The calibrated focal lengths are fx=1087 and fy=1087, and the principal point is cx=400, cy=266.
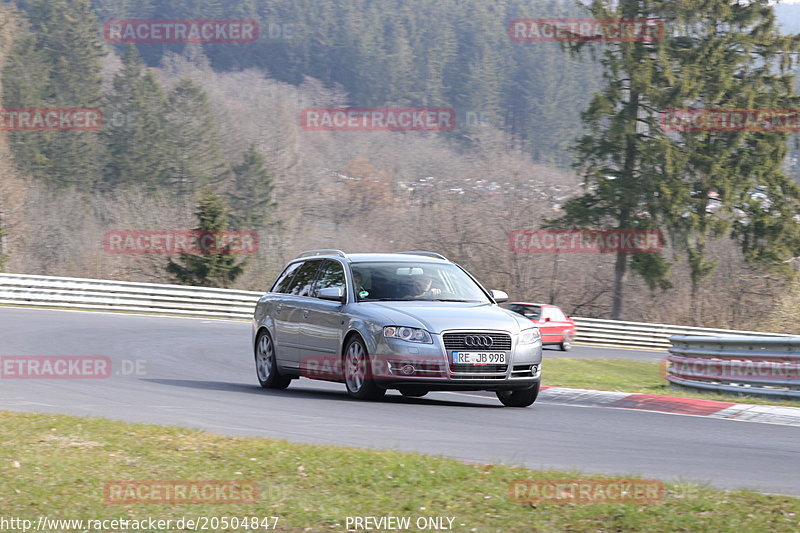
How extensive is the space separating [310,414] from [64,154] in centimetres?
6441

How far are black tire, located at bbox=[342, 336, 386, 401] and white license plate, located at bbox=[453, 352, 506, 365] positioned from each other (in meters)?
0.96

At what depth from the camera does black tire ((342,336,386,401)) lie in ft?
38.9

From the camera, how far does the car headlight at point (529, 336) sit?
11820 millimetres

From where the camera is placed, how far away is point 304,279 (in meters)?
14.1

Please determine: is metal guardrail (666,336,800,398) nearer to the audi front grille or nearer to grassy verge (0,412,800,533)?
the audi front grille

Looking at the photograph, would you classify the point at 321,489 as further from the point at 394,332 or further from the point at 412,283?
the point at 412,283

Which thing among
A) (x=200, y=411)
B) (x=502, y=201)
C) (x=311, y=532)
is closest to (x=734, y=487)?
(x=311, y=532)

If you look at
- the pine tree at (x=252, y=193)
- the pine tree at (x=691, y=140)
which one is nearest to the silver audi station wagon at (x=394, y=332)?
the pine tree at (x=691, y=140)

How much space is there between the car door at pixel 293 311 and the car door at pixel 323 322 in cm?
12

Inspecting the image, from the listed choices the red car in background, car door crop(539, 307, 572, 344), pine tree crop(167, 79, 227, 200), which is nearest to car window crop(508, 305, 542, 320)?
the red car in background

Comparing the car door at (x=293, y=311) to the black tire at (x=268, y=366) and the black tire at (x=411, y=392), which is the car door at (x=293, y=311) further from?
the black tire at (x=411, y=392)

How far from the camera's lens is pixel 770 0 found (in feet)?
153

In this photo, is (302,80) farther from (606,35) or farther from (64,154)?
(606,35)

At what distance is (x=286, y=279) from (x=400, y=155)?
64.5 metres
